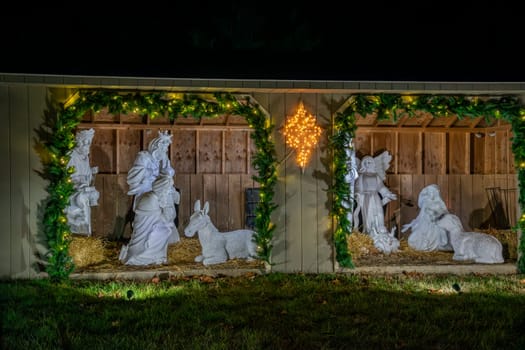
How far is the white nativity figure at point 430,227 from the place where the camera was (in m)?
12.1

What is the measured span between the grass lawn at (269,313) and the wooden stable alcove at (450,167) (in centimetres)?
387

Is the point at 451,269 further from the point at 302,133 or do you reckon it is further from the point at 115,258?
the point at 115,258

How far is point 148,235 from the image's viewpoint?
10.4 metres

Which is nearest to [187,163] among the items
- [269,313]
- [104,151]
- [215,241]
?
[104,151]

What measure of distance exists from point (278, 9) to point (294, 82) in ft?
63.3

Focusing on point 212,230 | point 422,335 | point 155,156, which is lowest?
point 422,335

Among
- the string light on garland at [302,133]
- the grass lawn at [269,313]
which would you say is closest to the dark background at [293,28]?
the string light on garland at [302,133]

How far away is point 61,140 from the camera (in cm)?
934

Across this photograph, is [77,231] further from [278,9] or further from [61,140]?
[278,9]

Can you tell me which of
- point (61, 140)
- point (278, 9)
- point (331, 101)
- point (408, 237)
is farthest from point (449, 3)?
point (61, 140)

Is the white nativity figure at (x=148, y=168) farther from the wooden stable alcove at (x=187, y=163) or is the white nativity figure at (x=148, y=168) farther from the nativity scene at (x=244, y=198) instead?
the wooden stable alcove at (x=187, y=163)

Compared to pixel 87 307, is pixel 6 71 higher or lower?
higher

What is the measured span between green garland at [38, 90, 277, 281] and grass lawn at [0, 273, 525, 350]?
1.94 ft

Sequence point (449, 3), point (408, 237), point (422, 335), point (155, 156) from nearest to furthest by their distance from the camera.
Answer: point (422, 335), point (155, 156), point (408, 237), point (449, 3)
